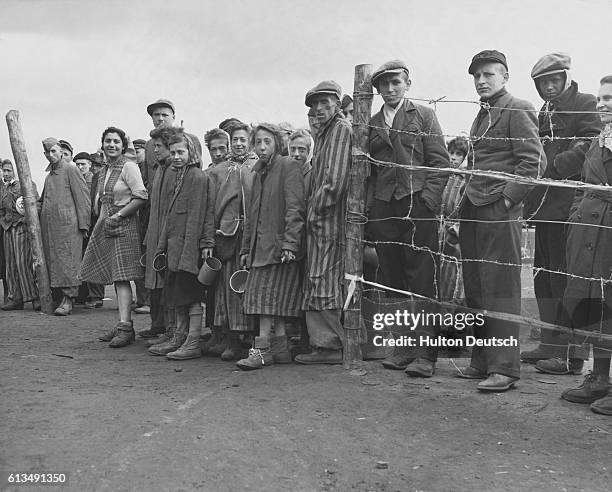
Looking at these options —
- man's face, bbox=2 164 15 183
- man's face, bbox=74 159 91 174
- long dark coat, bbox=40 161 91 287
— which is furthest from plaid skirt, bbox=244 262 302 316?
man's face, bbox=74 159 91 174

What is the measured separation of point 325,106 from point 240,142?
0.80m

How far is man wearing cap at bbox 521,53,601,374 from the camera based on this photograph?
15.3 feet

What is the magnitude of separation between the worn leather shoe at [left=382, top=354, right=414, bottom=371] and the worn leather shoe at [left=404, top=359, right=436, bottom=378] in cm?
16

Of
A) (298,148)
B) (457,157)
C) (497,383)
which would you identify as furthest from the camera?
(457,157)

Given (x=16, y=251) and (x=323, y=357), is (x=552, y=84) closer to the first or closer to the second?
(x=323, y=357)

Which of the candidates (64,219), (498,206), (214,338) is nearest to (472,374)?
(498,206)

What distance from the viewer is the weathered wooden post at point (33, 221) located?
307 inches

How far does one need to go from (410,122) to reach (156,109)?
272cm

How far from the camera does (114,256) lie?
5773mm

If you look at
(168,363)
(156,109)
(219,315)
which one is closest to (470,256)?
(219,315)

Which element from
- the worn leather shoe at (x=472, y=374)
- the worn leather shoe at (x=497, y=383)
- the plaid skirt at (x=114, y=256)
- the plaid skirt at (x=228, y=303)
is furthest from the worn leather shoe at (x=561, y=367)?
the plaid skirt at (x=114, y=256)

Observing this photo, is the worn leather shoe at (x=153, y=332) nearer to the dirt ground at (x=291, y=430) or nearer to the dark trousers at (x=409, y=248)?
the dirt ground at (x=291, y=430)

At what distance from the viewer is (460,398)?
3957 mm

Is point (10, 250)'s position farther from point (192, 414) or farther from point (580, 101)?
point (580, 101)
